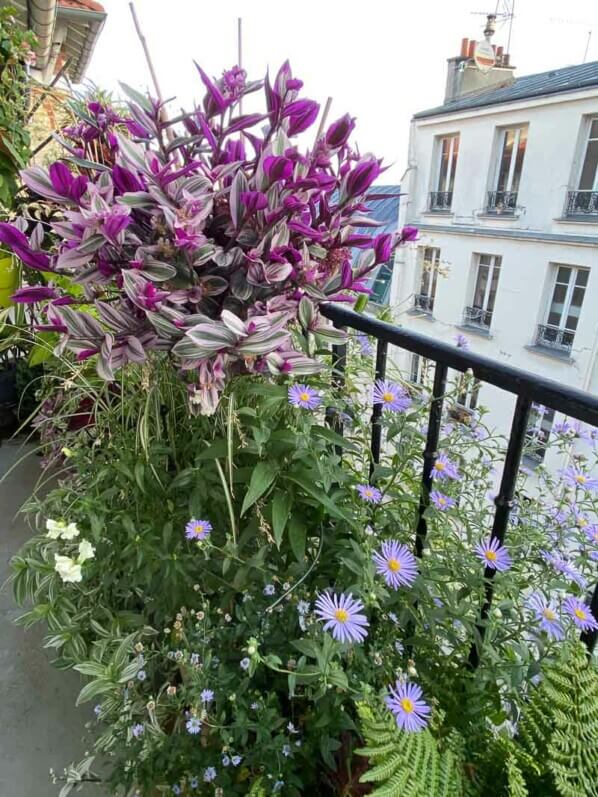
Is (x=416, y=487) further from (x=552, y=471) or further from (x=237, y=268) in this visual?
(x=237, y=268)

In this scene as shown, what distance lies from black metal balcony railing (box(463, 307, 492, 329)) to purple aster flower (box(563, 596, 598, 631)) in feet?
25.6

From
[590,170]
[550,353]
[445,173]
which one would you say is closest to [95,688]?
[550,353]

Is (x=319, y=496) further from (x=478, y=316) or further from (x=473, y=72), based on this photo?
(x=473, y=72)

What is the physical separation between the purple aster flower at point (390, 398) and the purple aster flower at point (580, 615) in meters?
0.38

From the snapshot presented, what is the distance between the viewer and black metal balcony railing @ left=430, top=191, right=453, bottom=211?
841 cm

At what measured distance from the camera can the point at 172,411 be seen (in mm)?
1037

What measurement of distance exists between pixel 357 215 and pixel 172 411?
0.53 metres

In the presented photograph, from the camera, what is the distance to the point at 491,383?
78 cm

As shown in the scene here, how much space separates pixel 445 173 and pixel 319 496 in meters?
9.02

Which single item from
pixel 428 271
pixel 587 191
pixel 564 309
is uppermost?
pixel 587 191

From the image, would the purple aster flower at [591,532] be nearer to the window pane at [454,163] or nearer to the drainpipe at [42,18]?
the drainpipe at [42,18]

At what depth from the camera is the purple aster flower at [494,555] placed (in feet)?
2.47

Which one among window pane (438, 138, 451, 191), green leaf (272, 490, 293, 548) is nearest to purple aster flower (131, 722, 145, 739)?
green leaf (272, 490, 293, 548)

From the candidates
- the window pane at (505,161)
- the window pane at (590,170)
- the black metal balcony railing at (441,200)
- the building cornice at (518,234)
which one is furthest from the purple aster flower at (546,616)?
the black metal balcony railing at (441,200)
